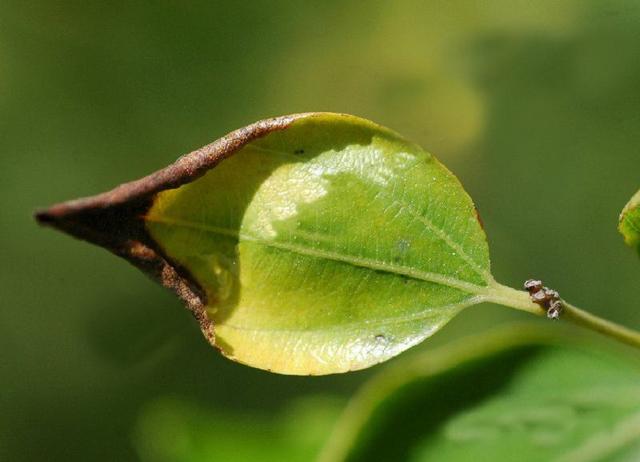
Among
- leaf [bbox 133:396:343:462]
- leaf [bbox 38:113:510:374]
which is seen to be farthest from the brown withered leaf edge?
leaf [bbox 133:396:343:462]

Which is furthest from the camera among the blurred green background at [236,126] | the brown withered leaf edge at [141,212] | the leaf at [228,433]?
the blurred green background at [236,126]

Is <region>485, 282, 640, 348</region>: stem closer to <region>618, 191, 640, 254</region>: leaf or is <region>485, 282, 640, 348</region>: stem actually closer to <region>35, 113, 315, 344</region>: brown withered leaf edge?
<region>618, 191, 640, 254</region>: leaf

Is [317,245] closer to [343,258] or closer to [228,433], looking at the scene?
[343,258]

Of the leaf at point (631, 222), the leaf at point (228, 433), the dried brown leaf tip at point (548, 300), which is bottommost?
the leaf at point (228, 433)

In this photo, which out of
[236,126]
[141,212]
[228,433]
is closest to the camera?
[141,212]

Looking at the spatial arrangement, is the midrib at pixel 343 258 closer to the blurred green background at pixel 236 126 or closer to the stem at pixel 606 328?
the stem at pixel 606 328

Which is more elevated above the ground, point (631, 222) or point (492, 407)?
point (631, 222)

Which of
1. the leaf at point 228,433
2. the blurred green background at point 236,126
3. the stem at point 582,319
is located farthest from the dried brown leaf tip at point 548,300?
the blurred green background at point 236,126

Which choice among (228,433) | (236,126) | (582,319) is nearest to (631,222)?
(582,319)
